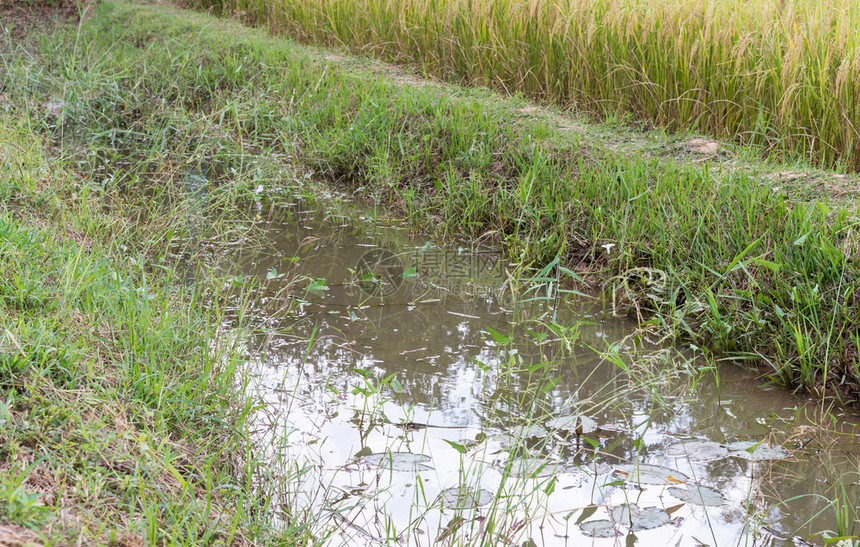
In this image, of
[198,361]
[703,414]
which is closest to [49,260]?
[198,361]

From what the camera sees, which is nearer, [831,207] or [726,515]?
[726,515]

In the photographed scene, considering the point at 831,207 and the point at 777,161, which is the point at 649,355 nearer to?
the point at 831,207

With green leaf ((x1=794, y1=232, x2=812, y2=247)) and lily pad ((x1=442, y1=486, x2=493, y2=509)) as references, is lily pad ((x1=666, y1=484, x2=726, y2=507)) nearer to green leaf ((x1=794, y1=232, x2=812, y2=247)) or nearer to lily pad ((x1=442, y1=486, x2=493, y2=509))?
Result: lily pad ((x1=442, y1=486, x2=493, y2=509))

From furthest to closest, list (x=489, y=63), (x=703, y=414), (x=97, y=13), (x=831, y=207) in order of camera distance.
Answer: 1. (x=97, y=13)
2. (x=489, y=63)
3. (x=831, y=207)
4. (x=703, y=414)

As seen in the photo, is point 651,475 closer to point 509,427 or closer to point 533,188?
point 509,427

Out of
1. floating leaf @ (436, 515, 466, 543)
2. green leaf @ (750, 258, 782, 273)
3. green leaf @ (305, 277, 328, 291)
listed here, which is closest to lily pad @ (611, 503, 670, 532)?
floating leaf @ (436, 515, 466, 543)

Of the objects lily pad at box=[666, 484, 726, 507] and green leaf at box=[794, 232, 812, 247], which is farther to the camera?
green leaf at box=[794, 232, 812, 247]

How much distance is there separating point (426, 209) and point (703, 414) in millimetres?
2305

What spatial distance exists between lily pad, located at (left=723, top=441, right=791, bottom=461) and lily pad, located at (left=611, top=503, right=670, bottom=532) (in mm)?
427

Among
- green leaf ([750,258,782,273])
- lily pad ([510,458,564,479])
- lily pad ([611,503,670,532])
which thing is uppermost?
green leaf ([750,258,782,273])

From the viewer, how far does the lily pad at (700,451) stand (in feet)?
7.68

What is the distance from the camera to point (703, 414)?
2.68 meters

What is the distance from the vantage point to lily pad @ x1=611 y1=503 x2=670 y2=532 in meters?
2.00

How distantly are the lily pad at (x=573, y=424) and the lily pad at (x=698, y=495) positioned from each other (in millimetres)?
352
